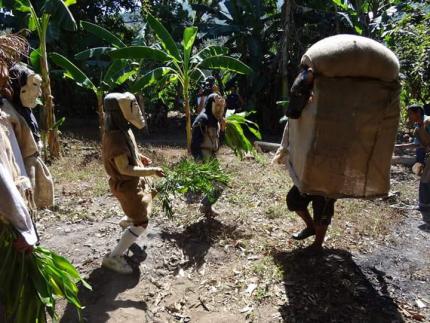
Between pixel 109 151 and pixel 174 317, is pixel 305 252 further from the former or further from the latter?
pixel 109 151

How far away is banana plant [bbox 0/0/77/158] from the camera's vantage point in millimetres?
8094

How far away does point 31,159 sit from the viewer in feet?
10.8

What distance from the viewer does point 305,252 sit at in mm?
4406

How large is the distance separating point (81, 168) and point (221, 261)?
5048 mm

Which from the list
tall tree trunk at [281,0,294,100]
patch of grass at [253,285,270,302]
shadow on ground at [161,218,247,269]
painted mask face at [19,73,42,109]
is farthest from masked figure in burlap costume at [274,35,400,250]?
tall tree trunk at [281,0,294,100]

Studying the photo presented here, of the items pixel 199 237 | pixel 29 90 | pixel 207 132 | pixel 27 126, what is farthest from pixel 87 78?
pixel 27 126

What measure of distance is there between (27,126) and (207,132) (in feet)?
8.94

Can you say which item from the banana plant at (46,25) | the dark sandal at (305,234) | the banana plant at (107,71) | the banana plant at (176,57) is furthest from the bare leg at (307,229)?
the banana plant at (107,71)

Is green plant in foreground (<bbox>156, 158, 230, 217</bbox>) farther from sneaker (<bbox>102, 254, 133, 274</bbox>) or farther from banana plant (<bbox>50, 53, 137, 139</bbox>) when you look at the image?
banana plant (<bbox>50, 53, 137, 139</bbox>)

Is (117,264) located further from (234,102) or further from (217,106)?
(234,102)

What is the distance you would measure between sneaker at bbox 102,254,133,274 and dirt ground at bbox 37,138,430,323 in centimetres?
8

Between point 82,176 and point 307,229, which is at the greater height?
point 307,229

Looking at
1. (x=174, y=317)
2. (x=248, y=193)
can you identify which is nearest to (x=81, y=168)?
(x=248, y=193)

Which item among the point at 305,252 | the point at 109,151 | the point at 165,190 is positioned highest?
the point at 109,151
